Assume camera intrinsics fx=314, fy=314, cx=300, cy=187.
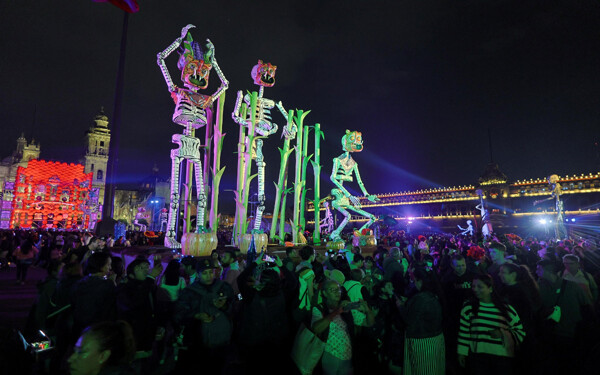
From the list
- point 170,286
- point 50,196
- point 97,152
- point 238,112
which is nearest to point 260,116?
point 238,112

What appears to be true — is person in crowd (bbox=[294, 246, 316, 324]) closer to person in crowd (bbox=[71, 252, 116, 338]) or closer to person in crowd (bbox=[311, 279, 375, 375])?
person in crowd (bbox=[311, 279, 375, 375])

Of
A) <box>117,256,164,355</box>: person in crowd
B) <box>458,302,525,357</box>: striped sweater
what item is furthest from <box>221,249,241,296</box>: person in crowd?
<box>458,302,525,357</box>: striped sweater

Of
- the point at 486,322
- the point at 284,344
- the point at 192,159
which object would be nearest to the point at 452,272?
the point at 486,322

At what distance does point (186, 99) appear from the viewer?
11.3 meters

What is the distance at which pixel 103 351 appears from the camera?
1726 mm

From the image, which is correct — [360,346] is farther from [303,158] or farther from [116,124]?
[116,124]

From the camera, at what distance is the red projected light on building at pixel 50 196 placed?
132 ft

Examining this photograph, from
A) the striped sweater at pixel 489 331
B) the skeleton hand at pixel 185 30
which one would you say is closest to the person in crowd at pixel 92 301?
the striped sweater at pixel 489 331

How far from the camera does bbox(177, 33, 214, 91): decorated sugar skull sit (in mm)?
11281

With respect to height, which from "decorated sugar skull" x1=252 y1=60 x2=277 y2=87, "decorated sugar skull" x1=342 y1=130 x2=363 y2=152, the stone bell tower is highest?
the stone bell tower

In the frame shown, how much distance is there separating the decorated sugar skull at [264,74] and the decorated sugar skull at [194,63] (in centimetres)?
221

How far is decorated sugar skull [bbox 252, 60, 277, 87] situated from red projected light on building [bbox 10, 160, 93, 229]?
128ft

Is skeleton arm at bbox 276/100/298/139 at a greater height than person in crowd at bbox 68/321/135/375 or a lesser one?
greater

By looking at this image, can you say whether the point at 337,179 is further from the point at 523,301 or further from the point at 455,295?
the point at 523,301
